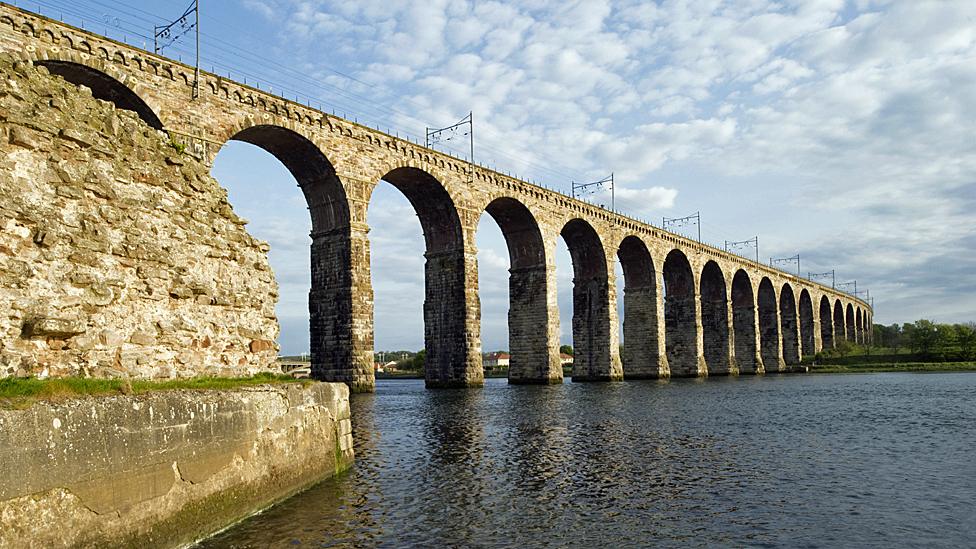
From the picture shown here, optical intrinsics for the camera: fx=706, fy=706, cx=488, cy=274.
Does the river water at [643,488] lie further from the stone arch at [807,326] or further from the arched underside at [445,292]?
the stone arch at [807,326]

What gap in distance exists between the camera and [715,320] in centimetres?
7869

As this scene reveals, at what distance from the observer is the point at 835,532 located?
27.1ft

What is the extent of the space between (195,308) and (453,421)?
44.4 ft

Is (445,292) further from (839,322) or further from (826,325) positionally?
(839,322)

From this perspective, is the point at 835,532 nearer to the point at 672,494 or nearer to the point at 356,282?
the point at 672,494

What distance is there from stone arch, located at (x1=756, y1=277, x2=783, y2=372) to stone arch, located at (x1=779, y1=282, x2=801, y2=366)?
3.91 meters

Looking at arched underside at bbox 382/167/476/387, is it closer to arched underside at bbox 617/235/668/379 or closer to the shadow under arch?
the shadow under arch

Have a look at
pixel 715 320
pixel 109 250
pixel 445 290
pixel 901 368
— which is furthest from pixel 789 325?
pixel 109 250

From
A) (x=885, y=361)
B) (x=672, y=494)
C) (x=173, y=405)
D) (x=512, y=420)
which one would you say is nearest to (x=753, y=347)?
(x=885, y=361)

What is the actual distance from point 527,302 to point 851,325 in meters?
Answer: 112

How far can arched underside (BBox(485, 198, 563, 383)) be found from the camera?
50531 mm

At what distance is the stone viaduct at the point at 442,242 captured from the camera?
91.3 ft

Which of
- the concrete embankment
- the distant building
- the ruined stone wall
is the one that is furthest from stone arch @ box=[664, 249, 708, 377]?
the distant building

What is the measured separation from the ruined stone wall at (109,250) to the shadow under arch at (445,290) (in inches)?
1252
